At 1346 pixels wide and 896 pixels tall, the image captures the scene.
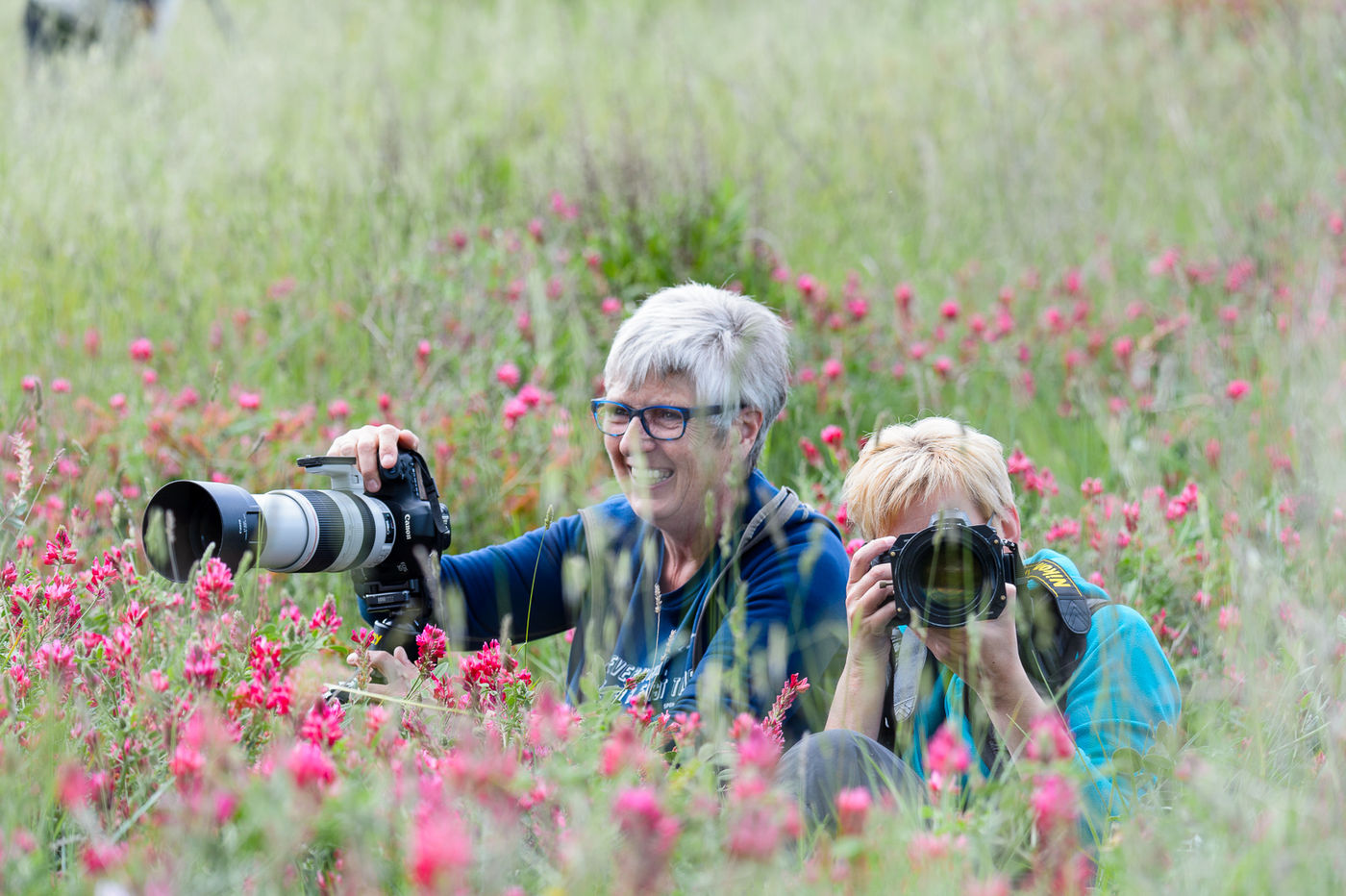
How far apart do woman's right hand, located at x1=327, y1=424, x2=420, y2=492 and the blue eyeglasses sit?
0.34 m

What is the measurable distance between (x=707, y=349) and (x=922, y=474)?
0.47m

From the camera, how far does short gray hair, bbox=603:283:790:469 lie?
81.7 inches

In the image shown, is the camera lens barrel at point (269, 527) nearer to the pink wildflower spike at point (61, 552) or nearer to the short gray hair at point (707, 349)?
the pink wildflower spike at point (61, 552)

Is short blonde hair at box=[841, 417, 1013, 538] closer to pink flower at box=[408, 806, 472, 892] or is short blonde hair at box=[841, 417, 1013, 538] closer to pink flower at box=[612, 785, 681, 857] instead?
pink flower at box=[612, 785, 681, 857]

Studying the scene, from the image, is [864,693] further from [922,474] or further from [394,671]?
[394,671]

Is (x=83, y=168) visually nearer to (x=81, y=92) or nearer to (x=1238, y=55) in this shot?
(x=81, y=92)

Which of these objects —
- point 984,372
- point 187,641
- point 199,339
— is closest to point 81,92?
point 199,339

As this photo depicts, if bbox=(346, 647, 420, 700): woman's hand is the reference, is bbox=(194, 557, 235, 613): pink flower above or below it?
above

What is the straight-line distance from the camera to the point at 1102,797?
60.5 inches

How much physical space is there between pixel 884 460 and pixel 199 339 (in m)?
2.84

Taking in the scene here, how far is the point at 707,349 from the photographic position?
209cm

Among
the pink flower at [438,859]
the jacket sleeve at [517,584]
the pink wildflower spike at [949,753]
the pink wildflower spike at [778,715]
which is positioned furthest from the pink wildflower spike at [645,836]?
the jacket sleeve at [517,584]

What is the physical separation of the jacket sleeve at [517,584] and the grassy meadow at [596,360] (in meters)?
0.17

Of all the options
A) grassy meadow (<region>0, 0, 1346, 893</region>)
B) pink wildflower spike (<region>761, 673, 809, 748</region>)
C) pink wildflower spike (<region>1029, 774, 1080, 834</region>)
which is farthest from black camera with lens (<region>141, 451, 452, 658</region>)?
pink wildflower spike (<region>1029, 774, 1080, 834</region>)
